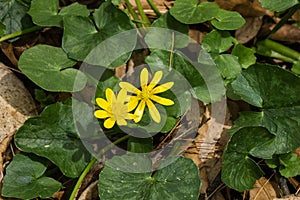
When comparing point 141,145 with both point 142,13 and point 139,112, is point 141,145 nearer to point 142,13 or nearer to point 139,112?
point 139,112

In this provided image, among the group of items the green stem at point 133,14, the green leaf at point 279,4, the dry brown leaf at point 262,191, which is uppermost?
the green leaf at point 279,4

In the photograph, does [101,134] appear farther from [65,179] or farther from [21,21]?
[21,21]

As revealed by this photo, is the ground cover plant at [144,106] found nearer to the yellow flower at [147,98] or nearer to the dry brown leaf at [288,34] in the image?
the yellow flower at [147,98]

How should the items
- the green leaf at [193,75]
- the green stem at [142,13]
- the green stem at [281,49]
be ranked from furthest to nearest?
the green stem at [281,49] → the green stem at [142,13] → the green leaf at [193,75]

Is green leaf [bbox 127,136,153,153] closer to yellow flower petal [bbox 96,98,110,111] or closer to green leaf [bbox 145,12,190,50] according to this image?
yellow flower petal [bbox 96,98,110,111]

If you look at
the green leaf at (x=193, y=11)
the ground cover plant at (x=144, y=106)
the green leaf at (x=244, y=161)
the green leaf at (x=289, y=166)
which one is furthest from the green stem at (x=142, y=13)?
the green leaf at (x=289, y=166)

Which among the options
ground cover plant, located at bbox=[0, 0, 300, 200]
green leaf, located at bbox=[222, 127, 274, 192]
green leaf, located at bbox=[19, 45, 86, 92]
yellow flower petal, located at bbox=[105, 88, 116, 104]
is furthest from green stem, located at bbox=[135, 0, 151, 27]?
green leaf, located at bbox=[222, 127, 274, 192]

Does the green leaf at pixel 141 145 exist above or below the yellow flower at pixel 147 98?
below
